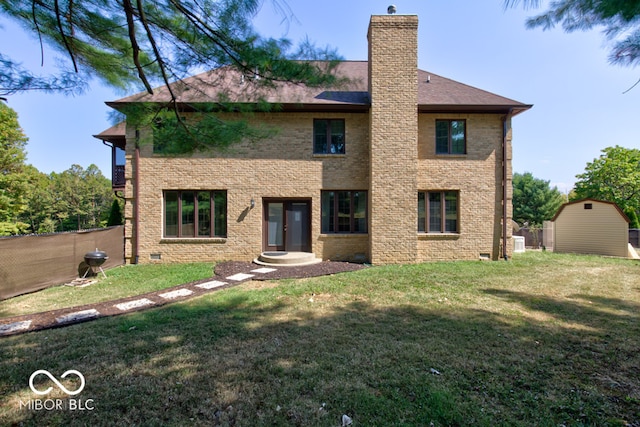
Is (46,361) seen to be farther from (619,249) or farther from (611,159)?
(611,159)

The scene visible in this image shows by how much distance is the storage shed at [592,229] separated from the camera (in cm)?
1233

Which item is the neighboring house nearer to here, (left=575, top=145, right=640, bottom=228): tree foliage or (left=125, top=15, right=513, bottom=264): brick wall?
(left=125, top=15, right=513, bottom=264): brick wall

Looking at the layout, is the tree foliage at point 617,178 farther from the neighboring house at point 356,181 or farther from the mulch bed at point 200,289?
the mulch bed at point 200,289

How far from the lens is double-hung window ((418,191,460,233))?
10586 mm

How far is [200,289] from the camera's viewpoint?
21.9ft

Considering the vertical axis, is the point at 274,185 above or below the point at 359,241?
above

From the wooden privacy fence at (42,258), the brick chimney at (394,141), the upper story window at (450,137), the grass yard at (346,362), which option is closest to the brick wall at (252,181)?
the brick chimney at (394,141)

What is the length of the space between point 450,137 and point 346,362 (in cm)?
984

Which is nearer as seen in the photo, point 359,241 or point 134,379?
point 134,379

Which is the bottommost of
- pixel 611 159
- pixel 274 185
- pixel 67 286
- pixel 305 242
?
pixel 67 286

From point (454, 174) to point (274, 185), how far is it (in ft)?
22.0

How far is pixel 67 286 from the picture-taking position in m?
7.19

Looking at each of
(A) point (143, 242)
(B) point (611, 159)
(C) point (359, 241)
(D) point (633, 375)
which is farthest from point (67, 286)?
(B) point (611, 159)

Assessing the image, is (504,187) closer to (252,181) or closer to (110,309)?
(252,181)
